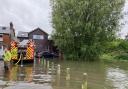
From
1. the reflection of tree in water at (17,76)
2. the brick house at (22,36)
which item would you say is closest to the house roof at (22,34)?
the brick house at (22,36)

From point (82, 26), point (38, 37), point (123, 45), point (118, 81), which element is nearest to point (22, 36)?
point (38, 37)

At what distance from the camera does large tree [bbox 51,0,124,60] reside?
214 ft

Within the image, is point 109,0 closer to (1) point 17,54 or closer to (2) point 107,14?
(2) point 107,14

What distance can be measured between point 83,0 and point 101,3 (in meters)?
3.12

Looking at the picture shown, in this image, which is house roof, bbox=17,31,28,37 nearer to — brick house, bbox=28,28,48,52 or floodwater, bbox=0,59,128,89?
brick house, bbox=28,28,48,52

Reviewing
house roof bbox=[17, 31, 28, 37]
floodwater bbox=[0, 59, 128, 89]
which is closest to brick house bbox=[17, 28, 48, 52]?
house roof bbox=[17, 31, 28, 37]

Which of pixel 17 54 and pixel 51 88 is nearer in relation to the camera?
pixel 51 88

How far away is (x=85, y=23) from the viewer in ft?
214

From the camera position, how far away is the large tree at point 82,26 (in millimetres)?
65188

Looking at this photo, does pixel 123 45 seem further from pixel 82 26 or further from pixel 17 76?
pixel 17 76

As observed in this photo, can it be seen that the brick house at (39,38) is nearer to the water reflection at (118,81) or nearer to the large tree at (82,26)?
the large tree at (82,26)

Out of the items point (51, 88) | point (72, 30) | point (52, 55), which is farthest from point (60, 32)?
point (51, 88)

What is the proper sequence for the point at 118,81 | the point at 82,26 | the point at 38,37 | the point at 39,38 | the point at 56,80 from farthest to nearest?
the point at 38,37, the point at 39,38, the point at 82,26, the point at 118,81, the point at 56,80

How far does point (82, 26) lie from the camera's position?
65.2 metres
